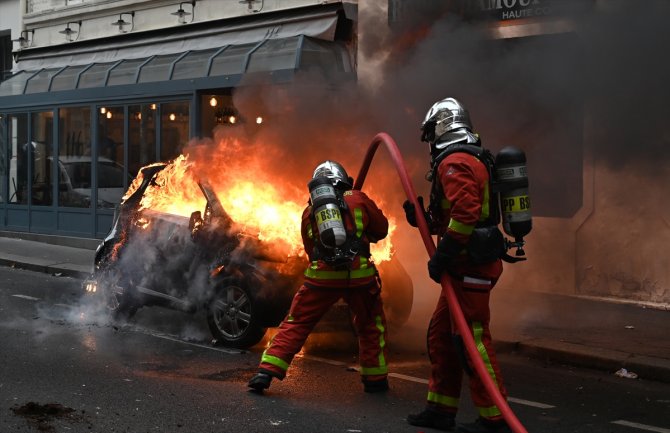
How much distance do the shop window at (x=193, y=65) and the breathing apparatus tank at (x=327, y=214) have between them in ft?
29.7

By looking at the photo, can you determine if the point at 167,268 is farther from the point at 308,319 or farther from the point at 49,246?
the point at 49,246

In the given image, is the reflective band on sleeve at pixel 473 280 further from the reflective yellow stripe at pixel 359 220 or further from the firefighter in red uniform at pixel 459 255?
the reflective yellow stripe at pixel 359 220

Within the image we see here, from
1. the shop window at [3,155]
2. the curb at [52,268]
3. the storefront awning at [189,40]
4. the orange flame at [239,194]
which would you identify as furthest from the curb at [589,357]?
the shop window at [3,155]

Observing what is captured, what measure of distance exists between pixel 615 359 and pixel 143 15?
1216 cm

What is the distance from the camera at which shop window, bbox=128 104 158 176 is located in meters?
15.8

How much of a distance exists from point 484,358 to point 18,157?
1528 cm

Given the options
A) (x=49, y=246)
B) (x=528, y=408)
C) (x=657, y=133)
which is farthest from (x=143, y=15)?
(x=528, y=408)

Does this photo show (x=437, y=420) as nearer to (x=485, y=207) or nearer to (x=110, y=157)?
(x=485, y=207)

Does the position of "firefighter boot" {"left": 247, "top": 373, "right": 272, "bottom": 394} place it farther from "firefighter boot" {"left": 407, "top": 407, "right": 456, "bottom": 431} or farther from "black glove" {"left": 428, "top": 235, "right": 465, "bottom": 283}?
"black glove" {"left": 428, "top": 235, "right": 465, "bottom": 283}

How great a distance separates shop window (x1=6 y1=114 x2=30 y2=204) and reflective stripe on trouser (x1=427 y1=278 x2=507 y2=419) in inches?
562

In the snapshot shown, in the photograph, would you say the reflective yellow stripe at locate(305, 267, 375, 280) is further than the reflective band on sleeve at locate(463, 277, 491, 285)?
Yes

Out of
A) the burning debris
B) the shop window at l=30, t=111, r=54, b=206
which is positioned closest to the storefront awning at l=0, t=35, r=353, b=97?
the shop window at l=30, t=111, r=54, b=206

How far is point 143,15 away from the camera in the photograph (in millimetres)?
16984

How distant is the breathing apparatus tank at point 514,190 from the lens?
5.38 meters
